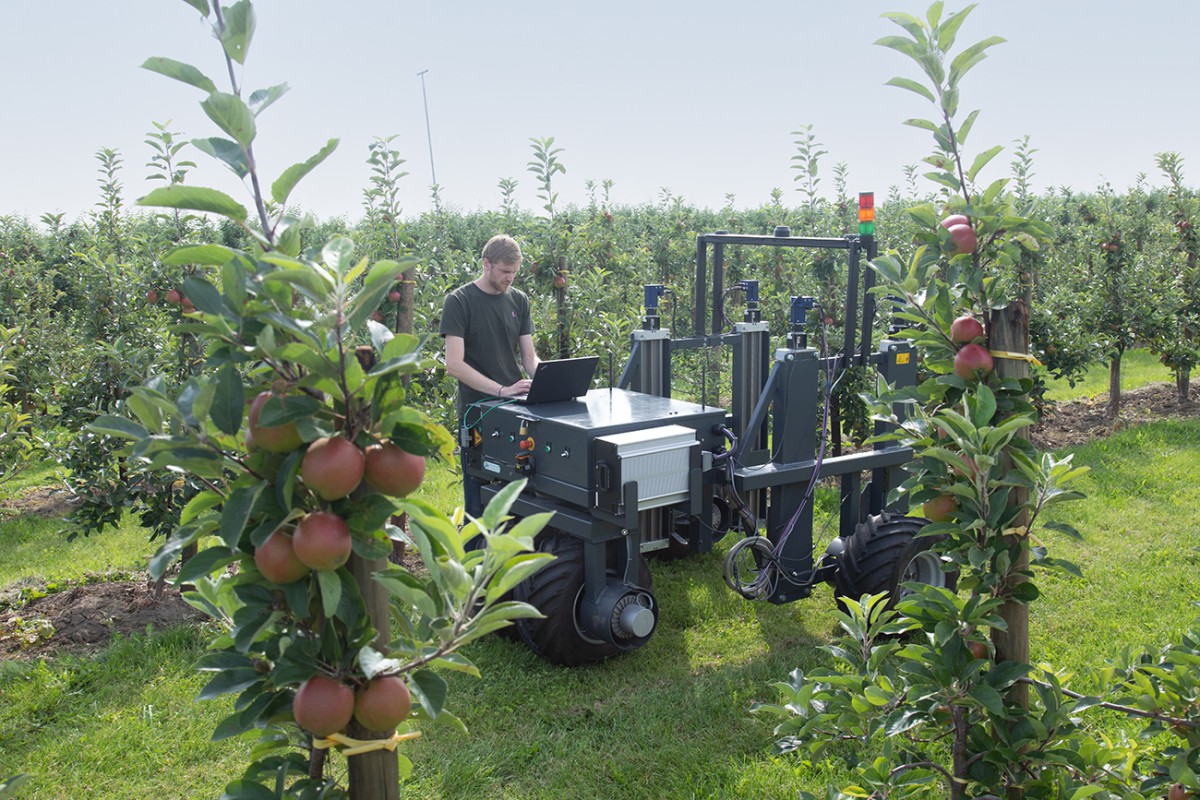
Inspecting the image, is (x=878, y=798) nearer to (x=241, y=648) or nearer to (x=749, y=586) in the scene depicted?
(x=241, y=648)

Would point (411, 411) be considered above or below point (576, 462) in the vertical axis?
above

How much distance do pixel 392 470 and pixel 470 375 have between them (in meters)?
3.61

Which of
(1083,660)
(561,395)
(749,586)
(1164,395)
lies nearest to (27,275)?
(561,395)

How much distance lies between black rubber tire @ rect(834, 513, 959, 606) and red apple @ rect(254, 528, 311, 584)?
12.0 ft

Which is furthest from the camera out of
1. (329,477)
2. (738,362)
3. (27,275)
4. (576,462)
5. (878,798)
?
(27,275)

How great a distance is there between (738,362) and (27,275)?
33.3 feet

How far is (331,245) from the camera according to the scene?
1.27 meters

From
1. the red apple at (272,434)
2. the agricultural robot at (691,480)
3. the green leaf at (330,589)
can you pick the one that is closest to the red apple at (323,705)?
the green leaf at (330,589)

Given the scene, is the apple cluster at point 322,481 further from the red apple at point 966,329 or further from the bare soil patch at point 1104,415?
the bare soil patch at point 1104,415

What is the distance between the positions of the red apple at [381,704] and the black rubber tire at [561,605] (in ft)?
8.73

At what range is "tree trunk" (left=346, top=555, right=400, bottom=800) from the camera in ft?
4.46

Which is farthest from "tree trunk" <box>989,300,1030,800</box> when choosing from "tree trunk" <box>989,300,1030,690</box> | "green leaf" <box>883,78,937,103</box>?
"green leaf" <box>883,78,937,103</box>

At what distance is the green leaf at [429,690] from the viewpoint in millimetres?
1290

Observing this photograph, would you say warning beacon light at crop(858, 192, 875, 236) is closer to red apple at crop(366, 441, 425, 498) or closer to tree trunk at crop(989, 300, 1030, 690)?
tree trunk at crop(989, 300, 1030, 690)
